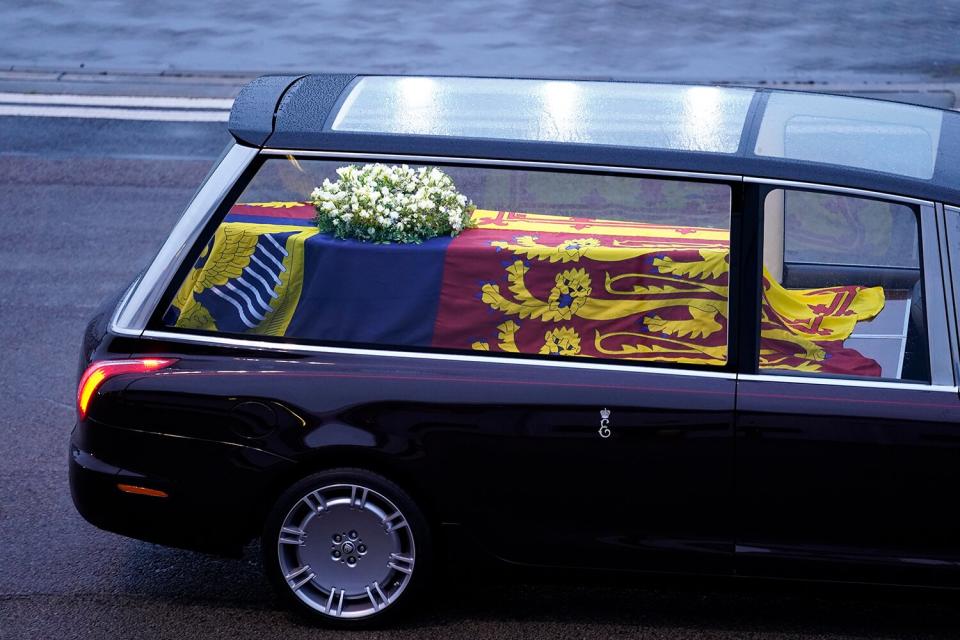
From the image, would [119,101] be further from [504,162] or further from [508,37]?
[504,162]

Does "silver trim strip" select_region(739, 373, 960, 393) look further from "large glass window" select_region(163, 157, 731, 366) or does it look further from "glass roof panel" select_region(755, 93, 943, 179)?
"glass roof panel" select_region(755, 93, 943, 179)

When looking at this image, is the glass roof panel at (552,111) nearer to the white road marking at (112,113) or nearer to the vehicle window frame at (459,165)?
the vehicle window frame at (459,165)

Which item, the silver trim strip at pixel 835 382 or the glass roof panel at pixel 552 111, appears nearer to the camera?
the silver trim strip at pixel 835 382

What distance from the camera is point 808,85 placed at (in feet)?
43.4

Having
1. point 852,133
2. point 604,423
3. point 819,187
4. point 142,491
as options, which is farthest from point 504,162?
point 142,491

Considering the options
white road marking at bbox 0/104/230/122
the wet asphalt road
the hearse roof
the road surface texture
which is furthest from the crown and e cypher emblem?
the road surface texture

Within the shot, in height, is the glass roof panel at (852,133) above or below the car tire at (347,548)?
above

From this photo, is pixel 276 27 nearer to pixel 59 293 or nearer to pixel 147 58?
pixel 147 58

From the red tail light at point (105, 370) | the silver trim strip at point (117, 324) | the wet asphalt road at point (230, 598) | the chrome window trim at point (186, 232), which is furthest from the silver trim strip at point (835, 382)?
the silver trim strip at point (117, 324)

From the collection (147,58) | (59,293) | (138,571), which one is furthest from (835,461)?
(147,58)

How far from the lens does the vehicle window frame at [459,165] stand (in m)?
4.45

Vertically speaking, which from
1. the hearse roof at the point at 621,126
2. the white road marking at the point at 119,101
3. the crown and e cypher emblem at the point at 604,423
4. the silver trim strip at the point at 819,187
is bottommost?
the crown and e cypher emblem at the point at 604,423

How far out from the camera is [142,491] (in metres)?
4.78

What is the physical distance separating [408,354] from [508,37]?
1139cm
